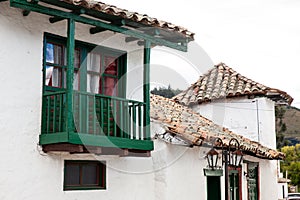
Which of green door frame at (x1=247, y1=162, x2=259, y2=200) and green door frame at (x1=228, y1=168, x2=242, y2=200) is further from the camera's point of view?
green door frame at (x1=247, y1=162, x2=259, y2=200)

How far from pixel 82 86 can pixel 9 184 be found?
2321 mm

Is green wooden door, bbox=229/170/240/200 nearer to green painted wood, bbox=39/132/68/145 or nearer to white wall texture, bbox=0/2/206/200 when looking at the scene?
white wall texture, bbox=0/2/206/200

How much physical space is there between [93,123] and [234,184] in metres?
5.72

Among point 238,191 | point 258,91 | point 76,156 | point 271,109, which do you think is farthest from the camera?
point 271,109

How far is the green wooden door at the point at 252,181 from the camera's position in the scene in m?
14.3

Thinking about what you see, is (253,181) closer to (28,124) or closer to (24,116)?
(28,124)

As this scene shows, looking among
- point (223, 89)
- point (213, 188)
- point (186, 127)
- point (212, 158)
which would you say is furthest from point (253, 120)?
Result: point (186, 127)

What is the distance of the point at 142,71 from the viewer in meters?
10.6

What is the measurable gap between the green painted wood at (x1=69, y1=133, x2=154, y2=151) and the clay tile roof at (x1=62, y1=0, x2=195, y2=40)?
2.18m

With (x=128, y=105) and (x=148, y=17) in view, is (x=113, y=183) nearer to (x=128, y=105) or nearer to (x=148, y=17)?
(x=128, y=105)

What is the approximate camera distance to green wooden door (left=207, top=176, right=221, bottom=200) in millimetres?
12172

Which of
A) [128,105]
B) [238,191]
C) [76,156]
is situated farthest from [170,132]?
[238,191]

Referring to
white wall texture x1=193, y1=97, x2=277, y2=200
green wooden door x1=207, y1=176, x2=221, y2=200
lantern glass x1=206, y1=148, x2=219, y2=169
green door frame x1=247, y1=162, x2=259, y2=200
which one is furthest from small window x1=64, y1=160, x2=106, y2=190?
white wall texture x1=193, y1=97, x2=277, y2=200

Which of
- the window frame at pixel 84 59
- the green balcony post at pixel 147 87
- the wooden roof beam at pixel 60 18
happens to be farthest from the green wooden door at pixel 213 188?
the wooden roof beam at pixel 60 18
